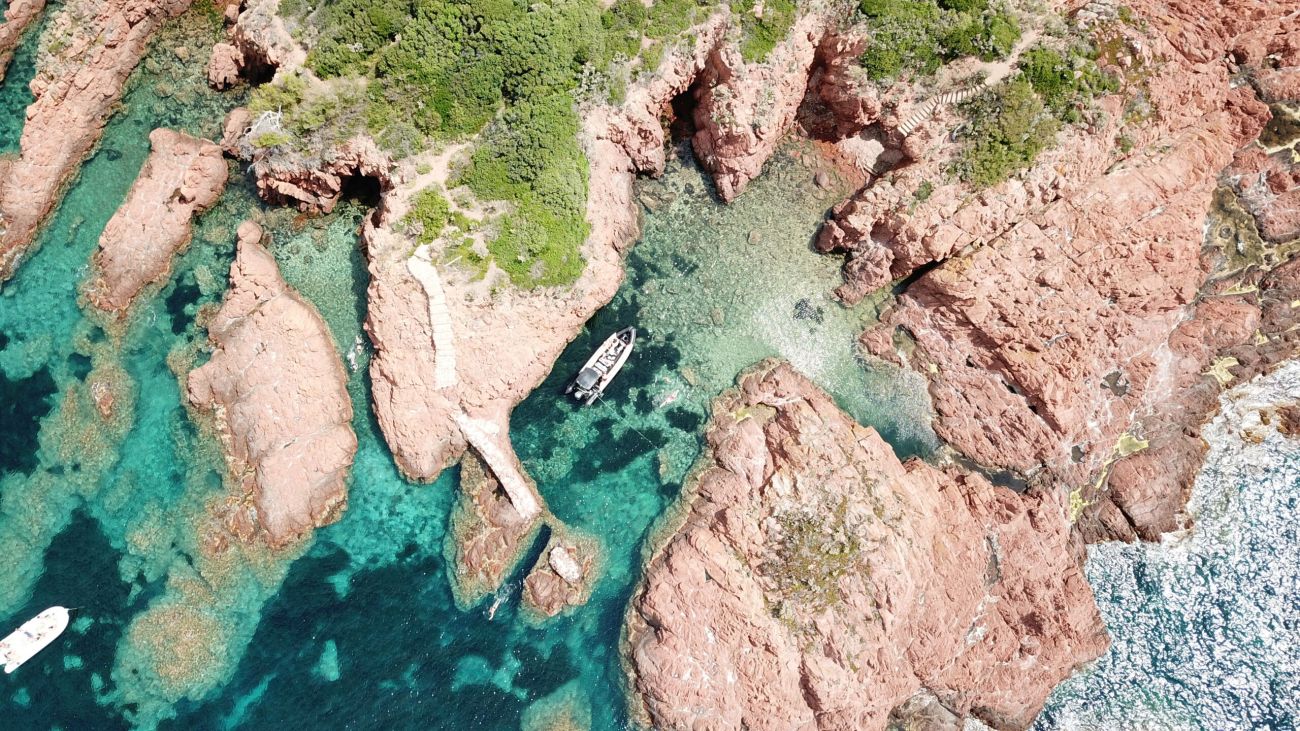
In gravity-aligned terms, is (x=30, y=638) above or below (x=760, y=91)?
below

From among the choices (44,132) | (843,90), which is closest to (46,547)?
(44,132)

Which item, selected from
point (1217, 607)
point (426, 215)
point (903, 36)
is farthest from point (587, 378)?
point (1217, 607)

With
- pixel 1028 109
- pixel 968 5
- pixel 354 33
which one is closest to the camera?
pixel 1028 109

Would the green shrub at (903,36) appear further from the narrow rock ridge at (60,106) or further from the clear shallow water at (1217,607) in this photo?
the narrow rock ridge at (60,106)

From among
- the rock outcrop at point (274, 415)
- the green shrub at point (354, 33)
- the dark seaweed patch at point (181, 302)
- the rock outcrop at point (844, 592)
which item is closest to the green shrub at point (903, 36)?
the rock outcrop at point (844, 592)

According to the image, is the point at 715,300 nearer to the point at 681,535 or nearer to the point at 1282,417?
the point at 681,535

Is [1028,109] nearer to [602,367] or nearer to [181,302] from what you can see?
[602,367]
